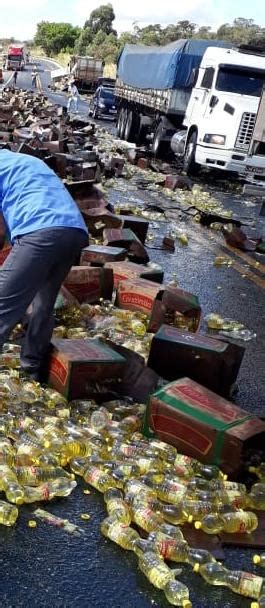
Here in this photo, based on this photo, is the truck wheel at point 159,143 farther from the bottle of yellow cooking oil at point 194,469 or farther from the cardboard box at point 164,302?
the bottle of yellow cooking oil at point 194,469

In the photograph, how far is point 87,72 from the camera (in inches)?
2105

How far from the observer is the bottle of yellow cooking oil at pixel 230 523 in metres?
3.56

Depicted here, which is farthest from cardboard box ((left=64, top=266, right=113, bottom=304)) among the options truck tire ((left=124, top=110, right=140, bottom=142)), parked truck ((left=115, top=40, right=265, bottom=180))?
truck tire ((left=124, top=110, right=140, bottom=142))

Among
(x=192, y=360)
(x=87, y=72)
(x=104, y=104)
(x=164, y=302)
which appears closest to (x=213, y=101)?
(x=164, y=302)

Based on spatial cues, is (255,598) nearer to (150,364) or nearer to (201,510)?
(201,510)

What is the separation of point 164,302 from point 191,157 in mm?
12341

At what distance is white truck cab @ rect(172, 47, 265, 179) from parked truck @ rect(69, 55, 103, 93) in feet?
120

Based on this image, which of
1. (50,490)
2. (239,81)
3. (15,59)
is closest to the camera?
(50,490)

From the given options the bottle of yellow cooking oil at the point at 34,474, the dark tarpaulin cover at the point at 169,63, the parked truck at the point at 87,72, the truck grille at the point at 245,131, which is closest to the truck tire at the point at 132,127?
the dark tarpaulin cover at the point at 169,63

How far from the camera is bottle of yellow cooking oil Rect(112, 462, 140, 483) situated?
3764mm

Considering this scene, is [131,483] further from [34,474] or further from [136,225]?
[136,225]

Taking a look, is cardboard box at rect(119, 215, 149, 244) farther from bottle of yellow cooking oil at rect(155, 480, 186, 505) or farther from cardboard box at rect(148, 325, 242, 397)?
bottle of yellow cooking oil at rect(155, 480, 186, 505)

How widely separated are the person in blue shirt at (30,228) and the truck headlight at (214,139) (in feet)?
41.5

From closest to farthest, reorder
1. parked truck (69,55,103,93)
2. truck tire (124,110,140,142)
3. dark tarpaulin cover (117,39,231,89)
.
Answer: dark tarpaulin cover (117,39,231,89) → truck tire (124,110,140,142) → parked truck (69,55,103,93)
